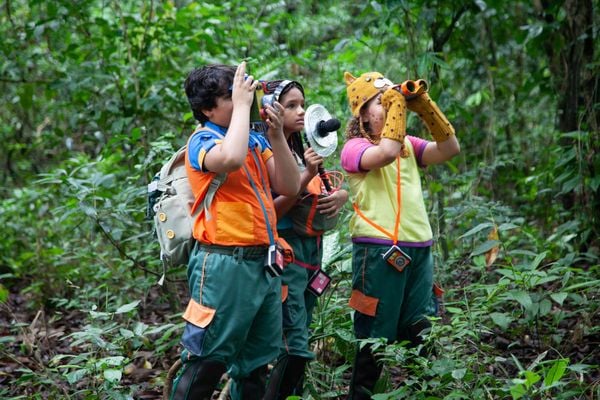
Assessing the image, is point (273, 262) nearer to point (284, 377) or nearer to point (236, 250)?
point (236, 250)

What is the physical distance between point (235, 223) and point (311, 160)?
51cm

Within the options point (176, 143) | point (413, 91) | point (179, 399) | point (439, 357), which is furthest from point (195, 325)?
point (176, 143)

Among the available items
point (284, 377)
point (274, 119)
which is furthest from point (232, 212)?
point (284, 377)

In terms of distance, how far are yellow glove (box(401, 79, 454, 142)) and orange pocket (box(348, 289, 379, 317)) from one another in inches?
32.3

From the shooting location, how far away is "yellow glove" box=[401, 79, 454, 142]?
3.45 meters

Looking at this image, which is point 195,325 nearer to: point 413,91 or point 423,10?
point 413,91

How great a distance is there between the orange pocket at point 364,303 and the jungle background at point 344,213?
0.97ft

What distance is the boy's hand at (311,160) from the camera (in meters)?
3.24

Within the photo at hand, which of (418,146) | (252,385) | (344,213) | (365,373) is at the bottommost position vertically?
(365,373)

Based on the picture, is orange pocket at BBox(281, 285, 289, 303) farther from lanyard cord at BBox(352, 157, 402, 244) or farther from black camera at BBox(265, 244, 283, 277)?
lanyard cord at BBox(352, 157, 402, 244)

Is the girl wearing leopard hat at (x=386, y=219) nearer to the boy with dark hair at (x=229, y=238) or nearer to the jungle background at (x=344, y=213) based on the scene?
the jungle background at (x=344, y=213)

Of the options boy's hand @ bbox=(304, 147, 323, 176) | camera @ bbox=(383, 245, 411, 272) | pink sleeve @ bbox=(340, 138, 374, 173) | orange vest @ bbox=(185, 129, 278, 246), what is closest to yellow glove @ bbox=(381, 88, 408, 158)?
pink sleeve @ bbox=(340, 138, 374, 173)

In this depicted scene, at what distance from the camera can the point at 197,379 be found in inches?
114

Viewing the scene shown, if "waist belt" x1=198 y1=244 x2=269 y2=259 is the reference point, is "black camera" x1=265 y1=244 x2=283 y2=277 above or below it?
below
